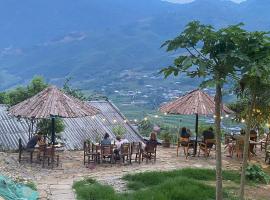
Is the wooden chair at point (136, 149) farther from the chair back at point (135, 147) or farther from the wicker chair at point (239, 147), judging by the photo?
the wicker chair at point (239, 147)

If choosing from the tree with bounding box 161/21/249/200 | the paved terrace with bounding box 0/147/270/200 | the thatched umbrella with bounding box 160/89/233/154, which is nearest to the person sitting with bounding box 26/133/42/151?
the paved terrace with bounding box 0/147/270/200

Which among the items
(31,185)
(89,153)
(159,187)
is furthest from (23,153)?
(159,187)

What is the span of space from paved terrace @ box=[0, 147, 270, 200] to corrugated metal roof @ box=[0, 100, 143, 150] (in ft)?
10.9

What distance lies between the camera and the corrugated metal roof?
18.1 metres

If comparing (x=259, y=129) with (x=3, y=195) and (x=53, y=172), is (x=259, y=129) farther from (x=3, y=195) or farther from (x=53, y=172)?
(x=3, y=195)

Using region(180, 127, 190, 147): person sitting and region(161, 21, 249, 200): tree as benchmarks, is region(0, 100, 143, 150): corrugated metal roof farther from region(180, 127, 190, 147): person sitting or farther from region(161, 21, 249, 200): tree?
region(161, 21, 249, 200): tree

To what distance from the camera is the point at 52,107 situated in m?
12.9

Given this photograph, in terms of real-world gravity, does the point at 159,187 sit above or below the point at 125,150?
below

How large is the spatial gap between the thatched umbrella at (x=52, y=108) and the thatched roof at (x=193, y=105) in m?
2.40

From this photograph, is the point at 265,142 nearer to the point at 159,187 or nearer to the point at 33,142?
the point at 159,187

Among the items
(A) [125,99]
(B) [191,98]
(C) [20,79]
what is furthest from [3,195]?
(C) [20,79]

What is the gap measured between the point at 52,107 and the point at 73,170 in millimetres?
1893

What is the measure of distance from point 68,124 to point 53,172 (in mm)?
8772

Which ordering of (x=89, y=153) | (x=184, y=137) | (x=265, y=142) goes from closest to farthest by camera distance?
(x=89, y=153), (x=184, y=137), (x=265, y=142)
